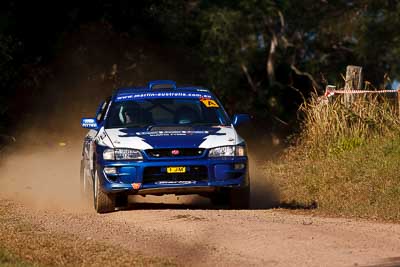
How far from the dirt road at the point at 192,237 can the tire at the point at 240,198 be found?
34cm

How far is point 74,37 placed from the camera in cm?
2950

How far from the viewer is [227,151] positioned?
14.9 meters

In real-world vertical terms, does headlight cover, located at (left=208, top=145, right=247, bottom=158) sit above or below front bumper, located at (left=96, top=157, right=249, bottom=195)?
above

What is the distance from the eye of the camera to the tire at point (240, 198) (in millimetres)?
15273

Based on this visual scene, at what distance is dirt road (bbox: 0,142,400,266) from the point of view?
11023 millimetres

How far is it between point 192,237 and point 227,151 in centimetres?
270

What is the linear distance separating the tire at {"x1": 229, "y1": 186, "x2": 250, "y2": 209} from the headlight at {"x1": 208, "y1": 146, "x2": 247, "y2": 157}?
1.64ft

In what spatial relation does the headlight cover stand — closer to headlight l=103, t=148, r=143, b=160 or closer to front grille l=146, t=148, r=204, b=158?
front grille l=146, t=148, r=204, b=158

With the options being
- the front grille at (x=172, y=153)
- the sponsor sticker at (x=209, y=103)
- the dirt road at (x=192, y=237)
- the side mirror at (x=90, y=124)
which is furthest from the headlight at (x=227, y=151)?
the side mirror at (x=90, y=124)

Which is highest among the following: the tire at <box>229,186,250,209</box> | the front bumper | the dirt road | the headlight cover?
the headlight cover

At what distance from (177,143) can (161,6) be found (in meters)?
17.5

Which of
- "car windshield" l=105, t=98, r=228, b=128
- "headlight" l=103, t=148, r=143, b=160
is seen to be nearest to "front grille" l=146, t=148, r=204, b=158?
"headlight" l=103, t=148, r=143, b=160

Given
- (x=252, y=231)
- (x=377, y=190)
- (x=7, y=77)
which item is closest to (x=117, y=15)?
(x=7, y=77)

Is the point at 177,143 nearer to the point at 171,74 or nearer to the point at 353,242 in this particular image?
the point at 353,242
